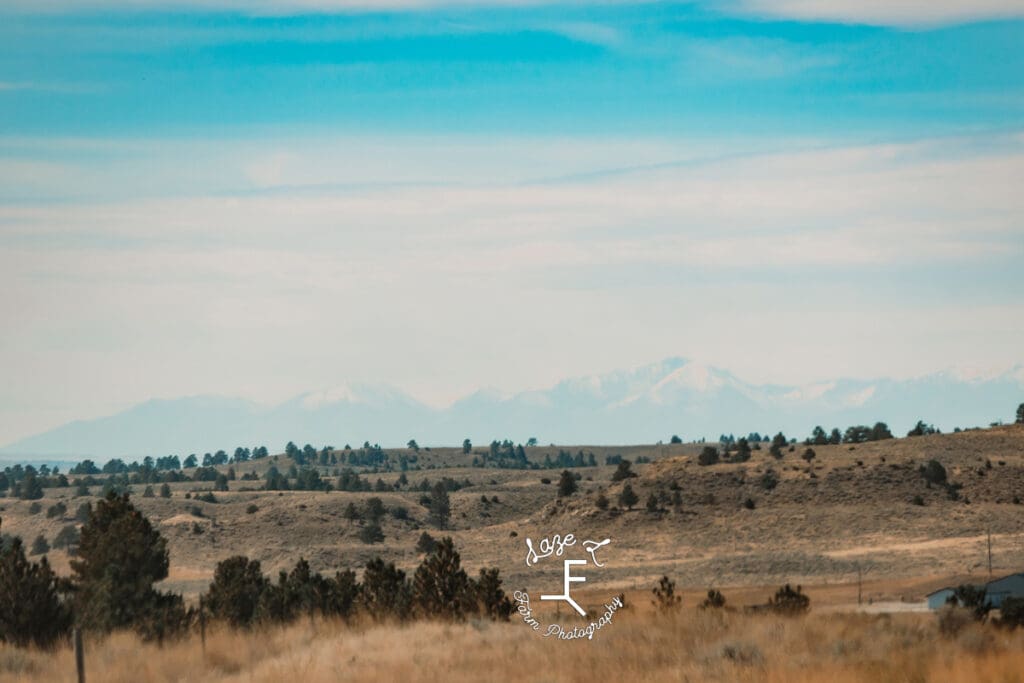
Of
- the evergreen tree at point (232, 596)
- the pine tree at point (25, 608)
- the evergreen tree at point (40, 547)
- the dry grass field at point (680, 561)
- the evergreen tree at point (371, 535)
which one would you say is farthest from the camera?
the evergreen tree at point (371, 535)

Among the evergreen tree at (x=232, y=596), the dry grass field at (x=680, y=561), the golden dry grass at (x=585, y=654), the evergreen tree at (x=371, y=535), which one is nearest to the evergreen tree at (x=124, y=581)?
the golden dry grass at (x=585, y=654)

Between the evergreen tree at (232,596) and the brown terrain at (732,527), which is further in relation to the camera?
the brown terrain at (732,527)

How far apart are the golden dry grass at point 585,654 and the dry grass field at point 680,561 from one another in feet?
0.25

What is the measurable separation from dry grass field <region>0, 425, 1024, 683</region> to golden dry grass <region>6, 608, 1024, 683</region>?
0.07m

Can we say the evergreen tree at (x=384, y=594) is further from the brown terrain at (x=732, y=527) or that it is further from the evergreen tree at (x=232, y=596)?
the brown terrain at (x=732, y=527)

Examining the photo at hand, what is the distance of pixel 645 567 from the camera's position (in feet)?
319

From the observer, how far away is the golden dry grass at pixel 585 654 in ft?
70.2

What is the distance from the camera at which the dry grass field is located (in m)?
23.8

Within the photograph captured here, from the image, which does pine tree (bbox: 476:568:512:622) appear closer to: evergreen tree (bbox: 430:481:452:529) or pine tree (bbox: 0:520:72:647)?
pine tree (bbox: 0:520:72:647)

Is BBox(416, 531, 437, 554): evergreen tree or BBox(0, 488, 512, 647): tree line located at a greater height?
BBox(0, 488, 512, 647): tree line

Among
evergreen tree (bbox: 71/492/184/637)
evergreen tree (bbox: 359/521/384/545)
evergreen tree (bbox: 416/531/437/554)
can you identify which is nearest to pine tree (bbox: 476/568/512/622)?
evergreen tree (bbox: 71/492/184/637)

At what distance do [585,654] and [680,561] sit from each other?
76.9 meters

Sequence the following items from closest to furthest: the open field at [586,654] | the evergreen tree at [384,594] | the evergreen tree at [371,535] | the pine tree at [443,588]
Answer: the open field at [586,654]
the pine tree at [443,588]
the evergreen tree at [384,594]
the evergreen tree at [371,535]

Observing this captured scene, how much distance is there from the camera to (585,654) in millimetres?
24516
